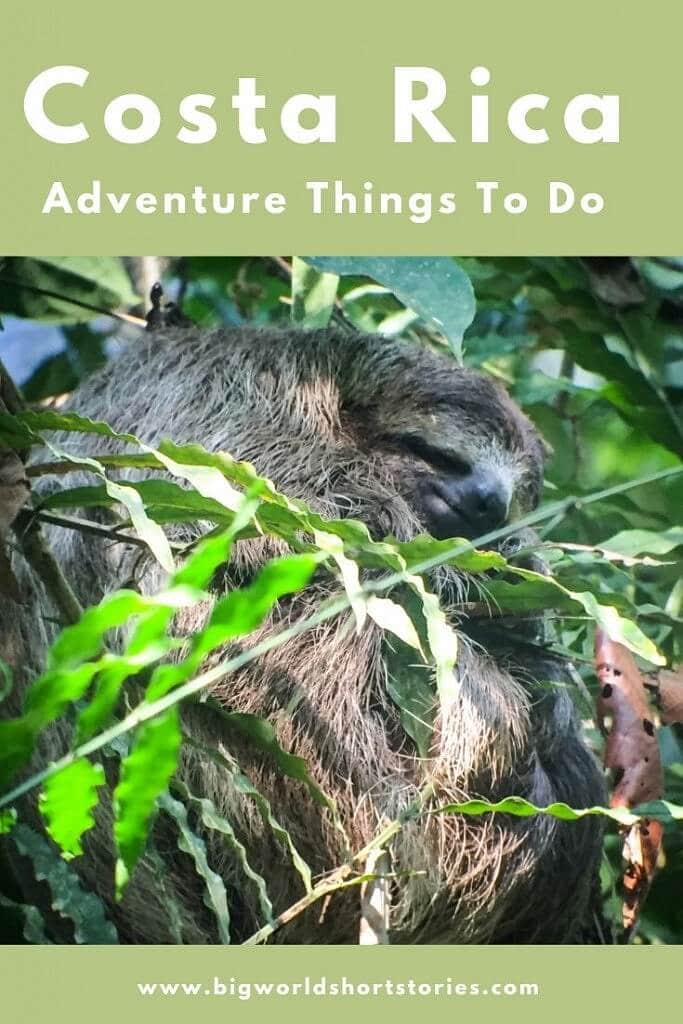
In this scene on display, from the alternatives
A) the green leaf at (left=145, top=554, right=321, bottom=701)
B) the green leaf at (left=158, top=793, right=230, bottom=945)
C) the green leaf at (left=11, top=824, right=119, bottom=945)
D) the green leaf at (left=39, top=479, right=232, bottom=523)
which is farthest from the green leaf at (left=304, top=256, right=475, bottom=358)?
the green leaf at (left=145, top=554, right=321, bottom=701)

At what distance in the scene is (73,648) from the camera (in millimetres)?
1068

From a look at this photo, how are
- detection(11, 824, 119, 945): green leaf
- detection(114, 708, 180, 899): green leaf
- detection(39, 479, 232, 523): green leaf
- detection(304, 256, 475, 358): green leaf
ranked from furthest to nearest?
detection(304, 256, 475, 358): green leaf → detection(11, 824, 119, 945): green leaf → detection(39, 479, 232, 523): green leaf → detection(114, 708, 180, 899): green leaf

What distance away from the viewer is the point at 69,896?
84.1 inches

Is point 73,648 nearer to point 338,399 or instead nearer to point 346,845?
point 346,845

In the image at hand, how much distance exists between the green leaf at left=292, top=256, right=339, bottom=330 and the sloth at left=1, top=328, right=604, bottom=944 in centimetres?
12

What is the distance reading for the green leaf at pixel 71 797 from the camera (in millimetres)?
1110

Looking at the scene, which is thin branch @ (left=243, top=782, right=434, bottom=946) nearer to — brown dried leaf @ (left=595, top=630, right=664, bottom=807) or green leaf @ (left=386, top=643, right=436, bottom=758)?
green leaf @ (left=386, top=643, right=436, bottom=758)

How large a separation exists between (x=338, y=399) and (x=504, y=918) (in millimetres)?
1177

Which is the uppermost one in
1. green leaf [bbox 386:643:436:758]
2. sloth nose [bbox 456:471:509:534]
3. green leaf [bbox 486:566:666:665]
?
sloth nose [bbox 456:471:509:534]

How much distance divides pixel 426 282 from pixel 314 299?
585mm

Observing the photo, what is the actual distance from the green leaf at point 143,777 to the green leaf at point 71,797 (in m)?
0.04

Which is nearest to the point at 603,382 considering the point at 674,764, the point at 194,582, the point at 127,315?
the point at 674,764

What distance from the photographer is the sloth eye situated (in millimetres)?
2660

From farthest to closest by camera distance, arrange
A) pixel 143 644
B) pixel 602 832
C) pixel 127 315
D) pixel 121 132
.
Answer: pixel 127 315 → pixel 602 832 → pixel 121 132 → pixel 143 644
